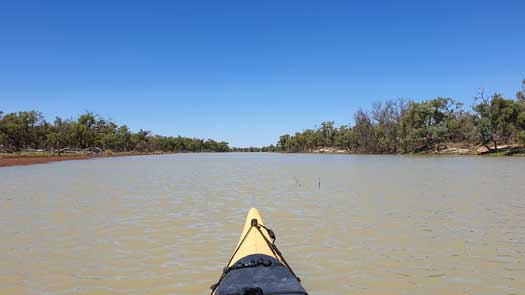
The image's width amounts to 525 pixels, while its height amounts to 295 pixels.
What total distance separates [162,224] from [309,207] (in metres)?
6.08

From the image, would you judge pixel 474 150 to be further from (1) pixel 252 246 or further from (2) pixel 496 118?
(1) pixel 252 246

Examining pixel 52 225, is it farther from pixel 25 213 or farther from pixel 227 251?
pixel 227 251

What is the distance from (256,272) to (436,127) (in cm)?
8661

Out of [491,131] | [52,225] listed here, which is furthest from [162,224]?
[491,131]

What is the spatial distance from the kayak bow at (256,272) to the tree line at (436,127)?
68006mm

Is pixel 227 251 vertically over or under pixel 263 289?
under

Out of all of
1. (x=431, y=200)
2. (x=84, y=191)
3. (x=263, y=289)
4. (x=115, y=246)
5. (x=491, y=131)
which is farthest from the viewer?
(x=491, y=131)

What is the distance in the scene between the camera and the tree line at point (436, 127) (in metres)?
64.6

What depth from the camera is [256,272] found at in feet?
18.3

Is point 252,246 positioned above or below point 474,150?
below

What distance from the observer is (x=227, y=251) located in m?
8.97

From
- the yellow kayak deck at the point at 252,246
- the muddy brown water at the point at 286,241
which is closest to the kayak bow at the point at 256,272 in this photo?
the yellow kayak deck at the point at 252,246

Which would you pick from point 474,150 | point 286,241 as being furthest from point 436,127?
point 286,241

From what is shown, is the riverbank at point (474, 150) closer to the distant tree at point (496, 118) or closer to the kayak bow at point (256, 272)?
the distant tree at point (496, 118)
